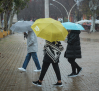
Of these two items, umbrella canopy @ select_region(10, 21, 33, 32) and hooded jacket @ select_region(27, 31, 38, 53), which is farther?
hooded jacket @ select_region(27, 31, 38, 53)

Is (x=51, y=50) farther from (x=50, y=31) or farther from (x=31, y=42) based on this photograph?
(x=31, y=42)

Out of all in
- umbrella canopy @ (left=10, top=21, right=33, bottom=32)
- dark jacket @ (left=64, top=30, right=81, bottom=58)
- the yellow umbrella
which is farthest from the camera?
umbrella canopy @ (left=10, top=21, right=33, bottom=32)

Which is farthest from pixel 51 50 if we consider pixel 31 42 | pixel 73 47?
pixel 31 42

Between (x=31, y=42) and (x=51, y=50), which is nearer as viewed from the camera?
(x=51, y=50)

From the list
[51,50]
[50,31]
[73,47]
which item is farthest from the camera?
[73,47]

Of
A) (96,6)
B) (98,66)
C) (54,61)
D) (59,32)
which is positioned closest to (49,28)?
(59,32)

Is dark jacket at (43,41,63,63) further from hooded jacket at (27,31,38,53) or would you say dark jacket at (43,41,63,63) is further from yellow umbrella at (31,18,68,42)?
hooded jacket at (27,31,38,53)

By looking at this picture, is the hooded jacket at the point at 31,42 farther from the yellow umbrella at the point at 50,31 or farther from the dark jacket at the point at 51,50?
the yellow umbrella at the point at 50,31

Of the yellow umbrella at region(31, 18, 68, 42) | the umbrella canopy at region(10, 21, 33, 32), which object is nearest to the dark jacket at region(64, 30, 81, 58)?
the yellow umbrella at region(31, 18, 68, 42)

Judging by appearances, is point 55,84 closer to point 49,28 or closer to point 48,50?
point 48,50

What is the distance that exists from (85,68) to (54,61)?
319cm

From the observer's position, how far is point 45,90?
5.88 metres

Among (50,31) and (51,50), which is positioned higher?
(50,31)

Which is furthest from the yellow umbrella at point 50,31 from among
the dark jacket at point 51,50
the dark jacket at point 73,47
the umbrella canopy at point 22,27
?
the umbrella canopy at point 22,27
